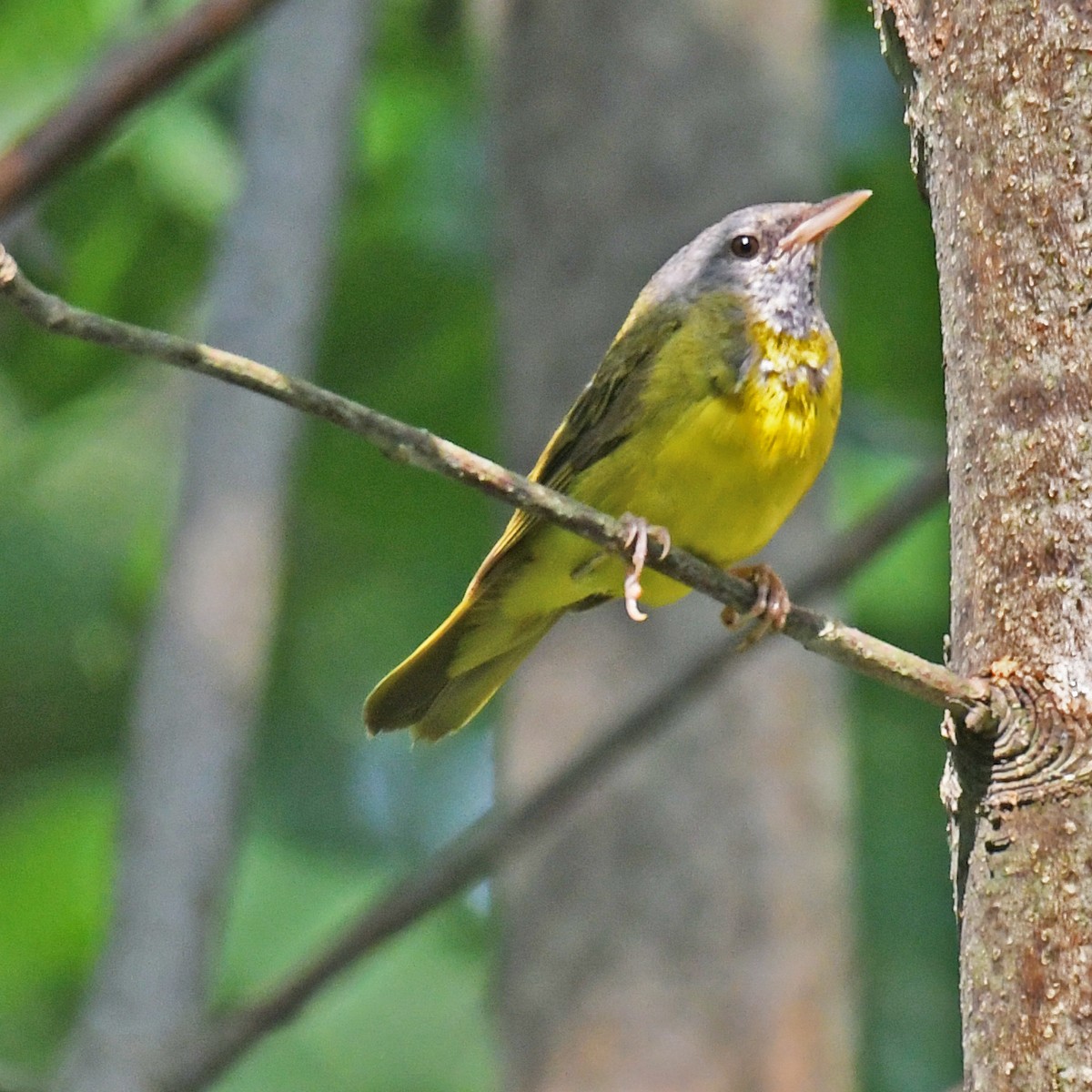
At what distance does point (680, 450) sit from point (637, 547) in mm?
820

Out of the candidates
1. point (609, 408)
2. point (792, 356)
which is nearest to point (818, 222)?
point (792, 356)

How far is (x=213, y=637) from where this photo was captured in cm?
389

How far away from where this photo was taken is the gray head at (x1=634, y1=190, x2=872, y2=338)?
3.90m

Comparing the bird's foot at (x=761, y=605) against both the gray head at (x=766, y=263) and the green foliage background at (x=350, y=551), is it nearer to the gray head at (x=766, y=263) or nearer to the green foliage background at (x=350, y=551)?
the gray head at (x=766, y=263)

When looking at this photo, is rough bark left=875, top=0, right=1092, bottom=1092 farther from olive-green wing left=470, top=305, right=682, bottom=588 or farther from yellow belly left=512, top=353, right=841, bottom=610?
olive-green wing left=470, top=305, right=682, bottom=588

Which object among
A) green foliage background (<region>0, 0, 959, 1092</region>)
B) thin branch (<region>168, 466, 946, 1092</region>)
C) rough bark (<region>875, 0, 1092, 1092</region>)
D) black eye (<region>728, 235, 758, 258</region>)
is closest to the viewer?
rough bark (<region>875, 0, 1092, 1092</region>)

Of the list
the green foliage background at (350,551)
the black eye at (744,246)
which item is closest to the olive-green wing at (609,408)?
the black eye at (744,246)

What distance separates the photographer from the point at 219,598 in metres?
4.03

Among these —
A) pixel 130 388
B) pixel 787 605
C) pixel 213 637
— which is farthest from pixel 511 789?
pixel 130 388

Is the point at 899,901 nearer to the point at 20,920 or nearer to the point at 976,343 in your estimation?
the point at 20,920

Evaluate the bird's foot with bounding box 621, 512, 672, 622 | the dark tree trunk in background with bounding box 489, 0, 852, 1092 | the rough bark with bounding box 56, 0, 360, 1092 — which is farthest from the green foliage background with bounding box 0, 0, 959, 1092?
the bird's foot with bounding box 621, 512, 672, 622

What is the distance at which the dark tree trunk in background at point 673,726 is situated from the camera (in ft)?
15.2

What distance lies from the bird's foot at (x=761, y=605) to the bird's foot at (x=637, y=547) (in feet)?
0.45

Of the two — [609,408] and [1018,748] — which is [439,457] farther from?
[609,408]
